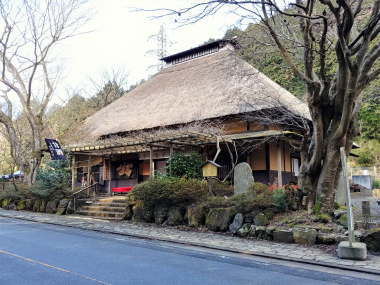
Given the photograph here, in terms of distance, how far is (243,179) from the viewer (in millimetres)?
11336

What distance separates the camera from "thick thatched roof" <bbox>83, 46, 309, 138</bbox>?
1532 cm

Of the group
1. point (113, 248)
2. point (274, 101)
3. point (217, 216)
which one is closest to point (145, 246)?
point (113, 248)

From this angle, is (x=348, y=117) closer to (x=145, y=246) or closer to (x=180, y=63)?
(x=145, y=246)

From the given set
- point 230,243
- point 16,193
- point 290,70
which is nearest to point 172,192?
point 230,243

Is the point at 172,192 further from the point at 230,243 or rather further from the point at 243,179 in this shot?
the point at 230,243

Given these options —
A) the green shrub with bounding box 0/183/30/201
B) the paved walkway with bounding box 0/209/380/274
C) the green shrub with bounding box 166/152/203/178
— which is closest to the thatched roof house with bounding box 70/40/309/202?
the green shrub with bounding box 166/152/203/178

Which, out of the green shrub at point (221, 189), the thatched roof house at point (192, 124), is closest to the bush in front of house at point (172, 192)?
the green shrub at point (221, 189)

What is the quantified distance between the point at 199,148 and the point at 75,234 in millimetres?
8316

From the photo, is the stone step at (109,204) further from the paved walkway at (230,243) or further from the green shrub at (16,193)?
the green shrub at (16,193)

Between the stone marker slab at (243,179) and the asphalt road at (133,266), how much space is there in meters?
3.90

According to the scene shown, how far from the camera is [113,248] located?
25.4 ft

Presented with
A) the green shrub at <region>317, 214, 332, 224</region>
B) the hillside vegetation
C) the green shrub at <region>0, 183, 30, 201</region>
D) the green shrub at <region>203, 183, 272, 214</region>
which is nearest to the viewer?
the green shrub at <region>317, 214, 332, 224</region>

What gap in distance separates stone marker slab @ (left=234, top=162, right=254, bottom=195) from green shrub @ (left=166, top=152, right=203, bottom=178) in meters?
2.77

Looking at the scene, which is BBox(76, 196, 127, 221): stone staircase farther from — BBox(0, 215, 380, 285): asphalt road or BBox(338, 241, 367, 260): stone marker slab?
BBox(338, 241, 367, 260): stone marker slab
